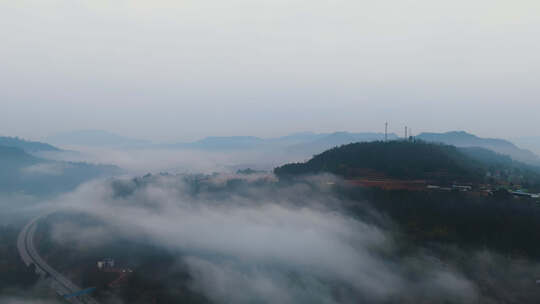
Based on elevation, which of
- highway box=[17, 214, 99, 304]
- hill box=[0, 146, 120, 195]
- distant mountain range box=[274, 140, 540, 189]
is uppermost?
distant mountain range box=[274, 140, 540, 189]

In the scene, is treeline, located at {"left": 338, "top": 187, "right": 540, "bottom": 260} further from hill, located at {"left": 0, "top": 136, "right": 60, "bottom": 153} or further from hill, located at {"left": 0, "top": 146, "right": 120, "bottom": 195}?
hill, located at {"left": 0, "top": 136, "right": 60, "bottom": 153}

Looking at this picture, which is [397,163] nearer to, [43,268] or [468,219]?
[468,219]

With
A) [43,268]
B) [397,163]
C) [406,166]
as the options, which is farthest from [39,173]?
[406,166]

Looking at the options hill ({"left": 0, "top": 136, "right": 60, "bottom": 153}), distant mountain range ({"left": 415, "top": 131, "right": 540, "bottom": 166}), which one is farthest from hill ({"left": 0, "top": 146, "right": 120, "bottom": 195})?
distant mountain range ({"left": 415, "top": 131, "right": 540, "bottom": 166})

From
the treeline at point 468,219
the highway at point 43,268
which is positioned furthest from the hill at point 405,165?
the highway at point 43,268

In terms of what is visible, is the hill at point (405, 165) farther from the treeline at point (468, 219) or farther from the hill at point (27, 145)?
the hill at point (27, 145)
